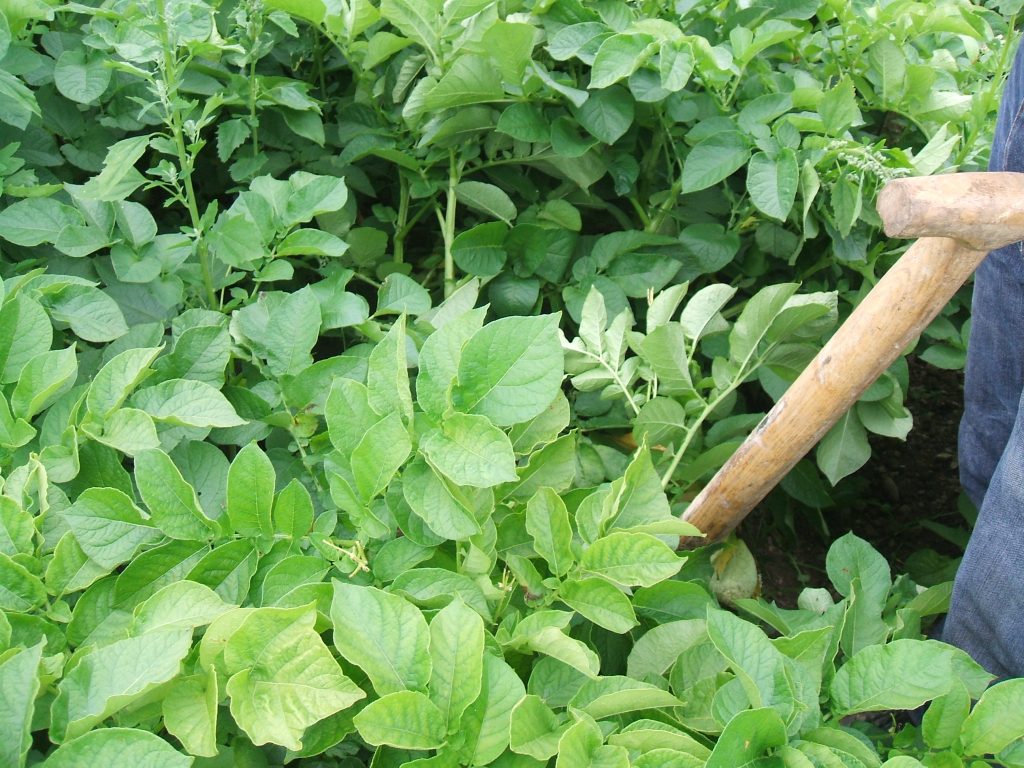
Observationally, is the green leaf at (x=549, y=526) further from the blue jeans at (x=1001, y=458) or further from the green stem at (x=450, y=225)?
the green stem at (x=450, y=225)

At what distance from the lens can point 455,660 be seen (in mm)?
698

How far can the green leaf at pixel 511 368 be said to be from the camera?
795 mm

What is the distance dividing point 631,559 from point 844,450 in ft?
2.44

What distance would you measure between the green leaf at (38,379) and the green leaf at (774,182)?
34.9 inches

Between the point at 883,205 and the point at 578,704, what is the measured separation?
0.53m

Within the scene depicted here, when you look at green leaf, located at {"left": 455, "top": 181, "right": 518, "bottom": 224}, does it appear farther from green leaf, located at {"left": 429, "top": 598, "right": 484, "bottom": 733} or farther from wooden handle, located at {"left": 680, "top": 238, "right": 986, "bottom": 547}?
green leaf, located at {"left": 429, "top": 598, "right": 484, "bottom": 733}

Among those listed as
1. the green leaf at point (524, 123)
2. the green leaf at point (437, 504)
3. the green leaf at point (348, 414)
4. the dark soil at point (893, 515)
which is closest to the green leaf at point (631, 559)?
the green leaf at point (437, 504)

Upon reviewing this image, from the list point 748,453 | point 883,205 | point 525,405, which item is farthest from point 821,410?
point 525,405

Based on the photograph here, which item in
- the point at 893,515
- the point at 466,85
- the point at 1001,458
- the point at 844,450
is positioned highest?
the point at 466,85

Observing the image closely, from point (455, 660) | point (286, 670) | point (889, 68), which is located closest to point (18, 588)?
point (286, 670)

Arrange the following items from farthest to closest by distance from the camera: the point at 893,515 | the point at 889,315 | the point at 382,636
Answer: the point at 893,515 → the point at 889,315 → the point at 382,636

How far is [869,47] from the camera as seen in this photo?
1.54 meters

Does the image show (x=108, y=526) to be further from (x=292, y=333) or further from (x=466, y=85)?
(x=466, y=85)

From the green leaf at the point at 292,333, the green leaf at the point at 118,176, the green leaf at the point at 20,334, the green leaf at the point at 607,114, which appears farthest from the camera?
the green leaf at the point at 607,114
